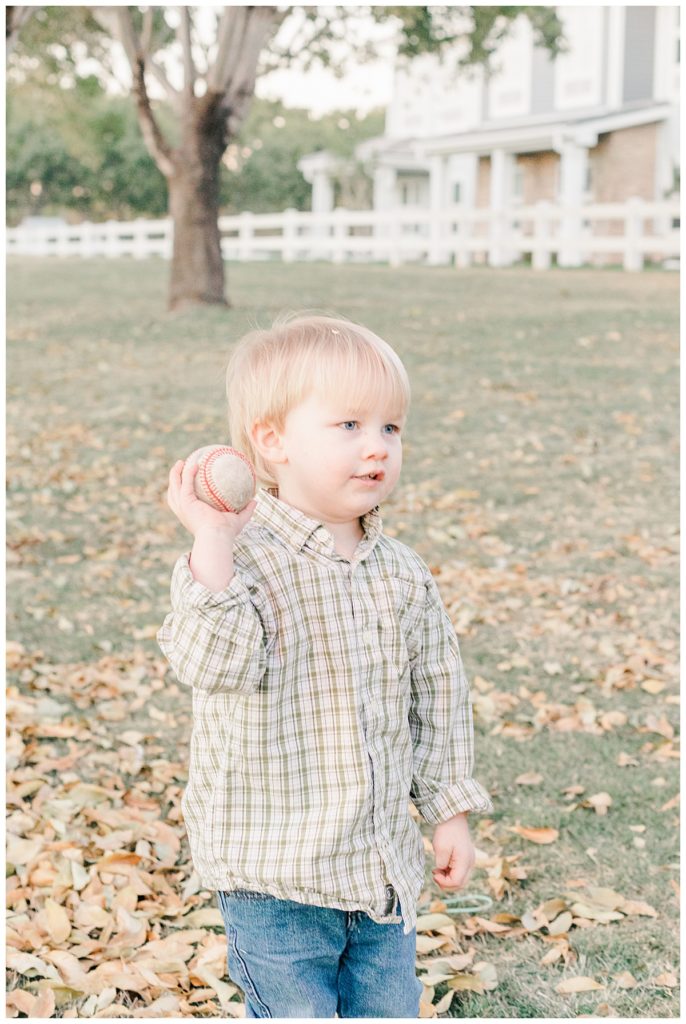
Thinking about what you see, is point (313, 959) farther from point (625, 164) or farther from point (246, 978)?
point (625, 164)

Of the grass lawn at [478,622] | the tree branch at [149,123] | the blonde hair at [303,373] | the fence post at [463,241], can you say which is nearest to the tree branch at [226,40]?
the tree branch at [149,123]

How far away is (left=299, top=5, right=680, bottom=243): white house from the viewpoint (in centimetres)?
2841

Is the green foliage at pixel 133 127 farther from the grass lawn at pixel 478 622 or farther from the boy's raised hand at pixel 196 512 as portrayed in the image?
the boy's raised hand at pixel 196 512

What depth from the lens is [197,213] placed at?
54.1 feet

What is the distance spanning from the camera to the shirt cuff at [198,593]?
200cm

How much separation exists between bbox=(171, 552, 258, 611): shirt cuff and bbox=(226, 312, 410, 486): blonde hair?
34 cm

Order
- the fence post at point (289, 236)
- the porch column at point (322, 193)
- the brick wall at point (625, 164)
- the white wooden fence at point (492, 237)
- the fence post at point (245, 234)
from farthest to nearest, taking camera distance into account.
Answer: the porch column at point (322, 193) → the fence post at point (245, 234) → the brick wall at point (625, 164) → the fence post at point (289, 236) → the white wooden fence at point (492, 237)

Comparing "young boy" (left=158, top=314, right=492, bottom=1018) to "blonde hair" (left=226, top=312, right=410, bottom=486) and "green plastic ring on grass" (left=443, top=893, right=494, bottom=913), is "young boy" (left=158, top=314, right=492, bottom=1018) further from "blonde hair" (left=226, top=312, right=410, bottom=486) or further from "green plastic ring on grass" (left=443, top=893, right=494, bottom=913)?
"green plastic ring on grass" (left=443, top=893, right=494, bottom=913)

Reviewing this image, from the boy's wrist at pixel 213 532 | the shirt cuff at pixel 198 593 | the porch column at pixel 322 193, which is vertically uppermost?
the porch column at pixel 322 193

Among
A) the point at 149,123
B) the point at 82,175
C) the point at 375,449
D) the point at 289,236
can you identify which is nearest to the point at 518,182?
the point at 289,236

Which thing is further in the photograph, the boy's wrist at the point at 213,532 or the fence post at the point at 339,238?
the fence post at the point at 339,238

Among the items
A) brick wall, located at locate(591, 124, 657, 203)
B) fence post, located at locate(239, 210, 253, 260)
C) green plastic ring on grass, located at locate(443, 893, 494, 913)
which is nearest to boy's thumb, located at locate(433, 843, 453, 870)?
green plastic ring on grass, located at locate(443, 893, 494, 913)

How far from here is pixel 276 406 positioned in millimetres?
2260

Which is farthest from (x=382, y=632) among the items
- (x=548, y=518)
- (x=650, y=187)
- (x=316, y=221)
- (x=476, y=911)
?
(x=650, y=187)
